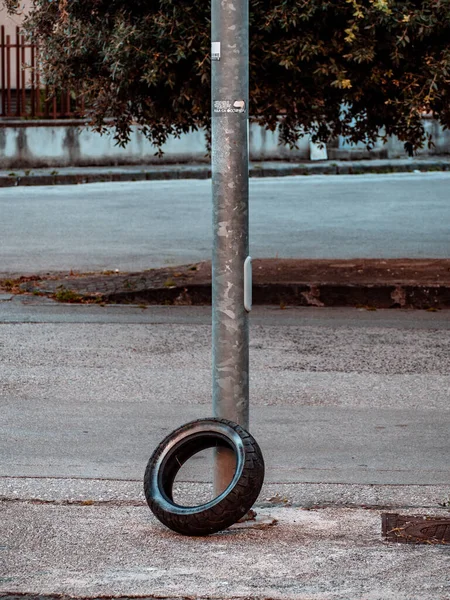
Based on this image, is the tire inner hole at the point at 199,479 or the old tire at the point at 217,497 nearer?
the old tire at the point at 217,497

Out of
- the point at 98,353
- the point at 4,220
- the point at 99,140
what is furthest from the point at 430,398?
the point at 99,140

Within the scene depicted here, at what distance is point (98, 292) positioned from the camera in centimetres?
1107

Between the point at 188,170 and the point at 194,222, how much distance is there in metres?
8.12

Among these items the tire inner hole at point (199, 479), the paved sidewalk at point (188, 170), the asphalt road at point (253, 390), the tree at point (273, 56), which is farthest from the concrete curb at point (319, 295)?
the paved sidewalk at point (188, 170)

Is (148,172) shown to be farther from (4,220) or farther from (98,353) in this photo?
(98,353)

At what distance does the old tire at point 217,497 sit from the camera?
4.71m

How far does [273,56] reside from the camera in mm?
9914

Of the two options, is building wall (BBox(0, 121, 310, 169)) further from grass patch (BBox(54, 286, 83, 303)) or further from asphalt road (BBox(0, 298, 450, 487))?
asphalt road (BBox(0, 298, 450, 487))

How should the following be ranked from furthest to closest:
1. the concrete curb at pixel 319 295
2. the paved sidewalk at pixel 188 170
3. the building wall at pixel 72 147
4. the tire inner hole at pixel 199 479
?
1. the building wall at pixel 72 147
2. the paved sidewalk at pixel 188 170
3. the concrete curb at pixel 319 295
4. the tire inner hole at pixel 199 479

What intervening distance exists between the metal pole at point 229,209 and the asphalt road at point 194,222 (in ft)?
25.6

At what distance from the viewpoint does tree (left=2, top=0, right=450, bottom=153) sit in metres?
9.78

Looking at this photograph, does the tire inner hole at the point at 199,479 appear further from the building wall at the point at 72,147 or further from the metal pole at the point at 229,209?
the building wall at the point at 72,147

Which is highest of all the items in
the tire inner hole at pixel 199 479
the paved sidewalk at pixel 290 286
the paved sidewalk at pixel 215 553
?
the paved sidewalk at pixel 290 286

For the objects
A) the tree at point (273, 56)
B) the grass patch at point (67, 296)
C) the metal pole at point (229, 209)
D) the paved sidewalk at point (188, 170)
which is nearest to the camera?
the metal pole at point (229, 209)
